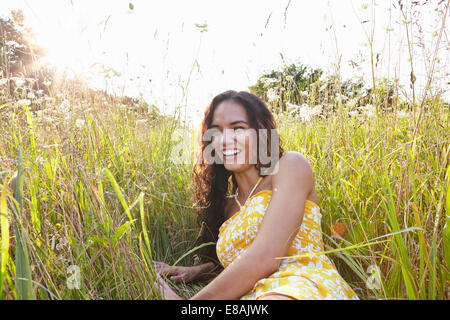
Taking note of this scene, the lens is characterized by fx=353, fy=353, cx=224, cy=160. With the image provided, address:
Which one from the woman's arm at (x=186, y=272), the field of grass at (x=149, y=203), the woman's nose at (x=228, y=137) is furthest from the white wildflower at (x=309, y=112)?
the woman's arm at (x=186, y=272)

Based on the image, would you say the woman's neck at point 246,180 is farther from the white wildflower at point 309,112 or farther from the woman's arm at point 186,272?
the white wildflower at point 309,112

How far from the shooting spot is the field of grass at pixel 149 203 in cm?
115

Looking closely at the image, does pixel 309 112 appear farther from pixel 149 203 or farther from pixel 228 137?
pixel 149 203

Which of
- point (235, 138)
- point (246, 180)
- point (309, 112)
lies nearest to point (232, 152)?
point (235, 138)

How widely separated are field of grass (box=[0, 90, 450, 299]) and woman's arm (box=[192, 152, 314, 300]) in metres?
0.23

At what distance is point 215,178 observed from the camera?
2.42 metres

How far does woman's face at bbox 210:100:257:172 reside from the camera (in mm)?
2025

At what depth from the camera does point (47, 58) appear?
2.22 metres

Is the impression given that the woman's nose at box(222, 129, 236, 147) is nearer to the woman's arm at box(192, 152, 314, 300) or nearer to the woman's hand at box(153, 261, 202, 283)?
the woman's arm at box(192, 152, 314, 300)

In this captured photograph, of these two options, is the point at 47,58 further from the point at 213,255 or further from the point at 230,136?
the point at 213,255

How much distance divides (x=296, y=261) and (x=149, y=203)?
1.03 m

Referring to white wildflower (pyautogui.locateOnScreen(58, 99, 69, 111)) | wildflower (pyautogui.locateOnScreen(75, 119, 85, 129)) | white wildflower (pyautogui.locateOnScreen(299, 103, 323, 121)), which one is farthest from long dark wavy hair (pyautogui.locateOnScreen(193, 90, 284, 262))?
white wildflower (pyautogui.locateOnScreen(58, 99, 69, 111))
